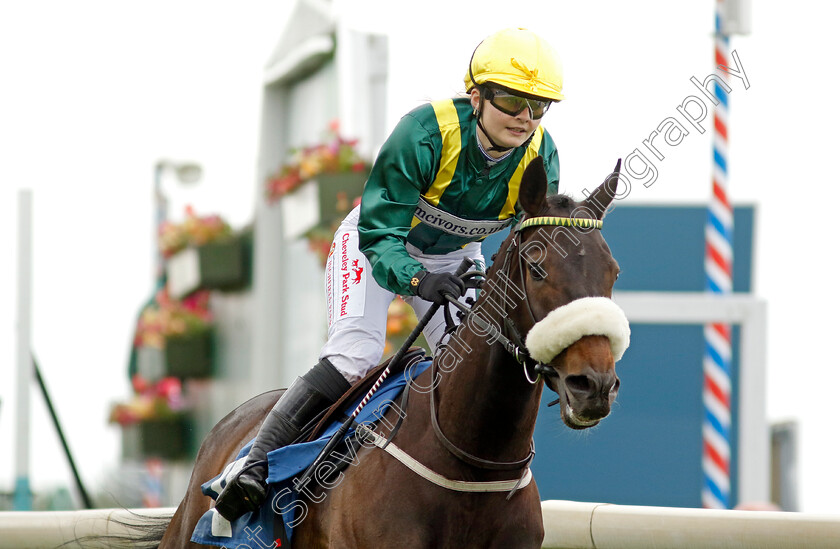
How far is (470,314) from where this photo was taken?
3.44 meters

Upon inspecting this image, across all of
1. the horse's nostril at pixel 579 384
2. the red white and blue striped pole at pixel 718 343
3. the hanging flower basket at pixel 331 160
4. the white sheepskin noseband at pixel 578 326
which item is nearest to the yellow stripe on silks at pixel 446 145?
the white sheepskin noseband at pixel 578 326

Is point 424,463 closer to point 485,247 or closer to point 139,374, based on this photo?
point 485,247

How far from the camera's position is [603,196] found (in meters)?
3.30

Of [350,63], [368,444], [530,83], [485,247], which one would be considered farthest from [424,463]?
[350,63]

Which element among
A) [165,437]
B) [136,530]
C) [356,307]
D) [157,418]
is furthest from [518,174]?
[165,437]

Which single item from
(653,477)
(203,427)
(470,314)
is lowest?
(203,427)

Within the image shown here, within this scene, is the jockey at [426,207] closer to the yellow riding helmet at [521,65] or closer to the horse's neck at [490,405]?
the yellow riding helmet at [521,65]

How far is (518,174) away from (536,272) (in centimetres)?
80

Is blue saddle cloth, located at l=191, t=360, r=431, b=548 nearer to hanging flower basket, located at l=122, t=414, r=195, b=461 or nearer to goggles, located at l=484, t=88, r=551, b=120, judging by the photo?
goggles, located at l=484, t=88, r=551, b=120

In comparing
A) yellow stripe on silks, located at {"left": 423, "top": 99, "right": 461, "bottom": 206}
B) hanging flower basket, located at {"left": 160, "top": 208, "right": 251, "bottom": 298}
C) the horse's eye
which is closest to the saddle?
yellow stripe on silks, located at {"left": 423, "top": 99, "right": 461, "bottom": 206}

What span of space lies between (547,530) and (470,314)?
1.52 metres

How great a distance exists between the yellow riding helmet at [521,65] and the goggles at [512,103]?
39mm

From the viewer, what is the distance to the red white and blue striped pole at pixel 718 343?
698cm

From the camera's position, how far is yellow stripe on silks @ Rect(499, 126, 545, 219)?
3.84 m
